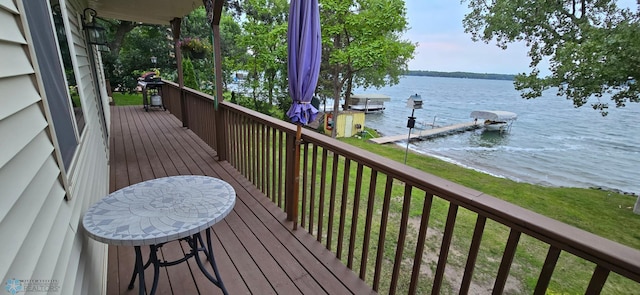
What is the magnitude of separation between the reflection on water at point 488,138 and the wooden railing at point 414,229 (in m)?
18.6

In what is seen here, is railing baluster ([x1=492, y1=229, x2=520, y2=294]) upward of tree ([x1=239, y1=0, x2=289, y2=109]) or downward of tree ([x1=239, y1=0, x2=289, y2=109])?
downward

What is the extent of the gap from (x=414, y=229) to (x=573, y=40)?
8.22 metres

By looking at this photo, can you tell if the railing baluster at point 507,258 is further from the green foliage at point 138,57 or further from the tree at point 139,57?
the tree at point 139,57

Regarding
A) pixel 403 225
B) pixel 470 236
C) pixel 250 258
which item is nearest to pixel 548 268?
pixel 403 225

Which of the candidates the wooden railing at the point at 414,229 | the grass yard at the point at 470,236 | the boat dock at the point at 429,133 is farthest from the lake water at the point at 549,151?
the wooden railing at the point at 414,229

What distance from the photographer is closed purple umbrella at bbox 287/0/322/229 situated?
6.42 feet

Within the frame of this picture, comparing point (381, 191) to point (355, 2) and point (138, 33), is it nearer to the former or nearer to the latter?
point (355, 2)

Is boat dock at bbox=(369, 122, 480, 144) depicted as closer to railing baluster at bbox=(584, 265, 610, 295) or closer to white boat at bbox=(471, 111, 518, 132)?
white boat at bbox=(471, 111, 518, 132)

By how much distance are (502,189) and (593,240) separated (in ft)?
32.1

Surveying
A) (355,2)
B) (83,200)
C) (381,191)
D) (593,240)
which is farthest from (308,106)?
(355,2)

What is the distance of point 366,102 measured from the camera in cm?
3550

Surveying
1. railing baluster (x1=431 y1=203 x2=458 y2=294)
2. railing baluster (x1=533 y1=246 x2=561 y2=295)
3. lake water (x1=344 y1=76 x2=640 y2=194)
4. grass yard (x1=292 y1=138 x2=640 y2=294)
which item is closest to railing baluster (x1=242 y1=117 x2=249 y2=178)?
grass yard (x1=292 y1=138 x2=640 y2=294)

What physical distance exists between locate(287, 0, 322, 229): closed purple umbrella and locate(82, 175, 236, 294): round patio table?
0.83 metres

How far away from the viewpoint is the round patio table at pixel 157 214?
1277mm
